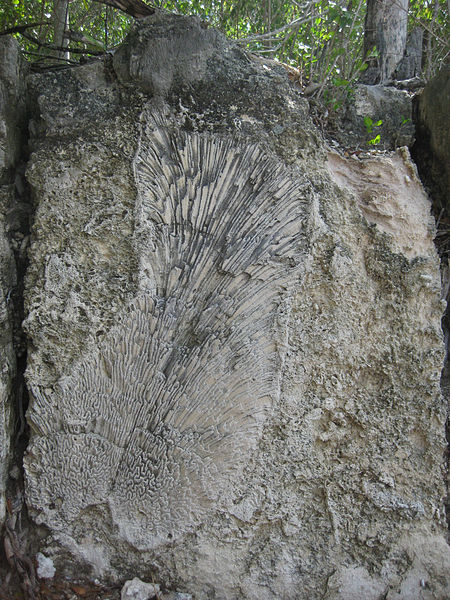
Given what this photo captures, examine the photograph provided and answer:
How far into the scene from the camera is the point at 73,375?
1.50 meters

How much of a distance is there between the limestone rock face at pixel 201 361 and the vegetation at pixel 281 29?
41cm

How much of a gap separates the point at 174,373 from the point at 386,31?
2.28m

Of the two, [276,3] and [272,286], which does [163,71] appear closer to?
[272,286]

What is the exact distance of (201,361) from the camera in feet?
4.94

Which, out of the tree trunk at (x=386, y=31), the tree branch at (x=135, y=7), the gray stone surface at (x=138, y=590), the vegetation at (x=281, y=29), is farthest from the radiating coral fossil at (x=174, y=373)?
the tree trunk at (x=386, y=31)

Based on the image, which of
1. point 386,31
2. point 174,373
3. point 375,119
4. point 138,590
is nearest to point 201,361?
point 174,373

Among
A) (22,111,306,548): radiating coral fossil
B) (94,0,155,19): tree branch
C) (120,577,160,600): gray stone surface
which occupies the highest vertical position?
(94,0,155,19): tree branch

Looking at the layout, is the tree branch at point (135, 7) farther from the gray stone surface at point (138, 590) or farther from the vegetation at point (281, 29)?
the gray stone surface at point (138, 590)

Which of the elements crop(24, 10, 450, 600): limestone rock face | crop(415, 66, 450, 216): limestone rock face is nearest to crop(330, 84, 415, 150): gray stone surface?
crop(415, 66, 450, 216): limestone rock face

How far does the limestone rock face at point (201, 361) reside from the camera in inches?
59.1

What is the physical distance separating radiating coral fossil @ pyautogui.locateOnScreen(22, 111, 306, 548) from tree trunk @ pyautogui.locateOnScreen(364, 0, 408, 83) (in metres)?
1.48

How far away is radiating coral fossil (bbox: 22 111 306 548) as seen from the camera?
1.50 meters

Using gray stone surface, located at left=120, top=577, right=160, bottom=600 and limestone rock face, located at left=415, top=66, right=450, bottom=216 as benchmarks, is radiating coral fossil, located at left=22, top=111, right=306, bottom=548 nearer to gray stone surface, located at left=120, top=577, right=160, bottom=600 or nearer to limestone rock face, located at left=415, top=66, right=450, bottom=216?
gray stone surface, located at left=120, top=577, right=160, bottom=600

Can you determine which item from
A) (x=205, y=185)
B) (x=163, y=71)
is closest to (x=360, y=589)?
(x=205, y=185)
